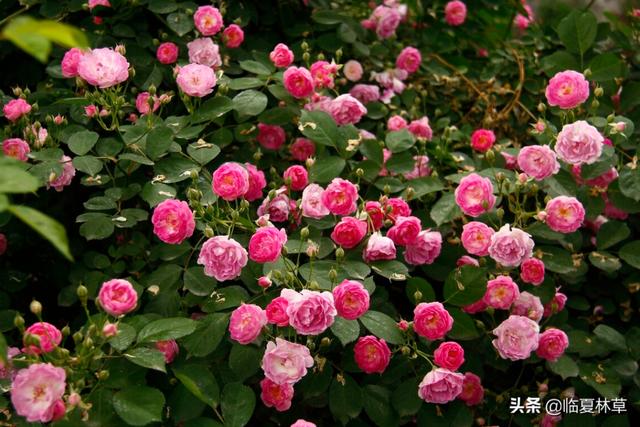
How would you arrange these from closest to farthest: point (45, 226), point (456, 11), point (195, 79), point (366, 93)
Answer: point (45, 226) < point (195, 79) < point (366, 93) < point (456, 11)

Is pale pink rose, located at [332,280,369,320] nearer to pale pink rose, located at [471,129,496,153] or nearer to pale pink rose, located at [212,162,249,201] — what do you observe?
pale pink rose, located at [212,162,249,201]

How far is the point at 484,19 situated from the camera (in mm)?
2832

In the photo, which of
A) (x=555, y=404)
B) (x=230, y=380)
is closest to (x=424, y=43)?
(x=555, y=404)

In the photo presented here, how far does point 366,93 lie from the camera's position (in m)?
2.23

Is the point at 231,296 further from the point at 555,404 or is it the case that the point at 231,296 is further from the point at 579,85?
the point at 579,85

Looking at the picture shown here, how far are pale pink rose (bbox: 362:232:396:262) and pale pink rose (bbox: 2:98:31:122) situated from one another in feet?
2.64

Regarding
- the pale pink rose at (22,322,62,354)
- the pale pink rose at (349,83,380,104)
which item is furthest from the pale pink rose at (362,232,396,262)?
the pale pink rose at (349,83,380,104)

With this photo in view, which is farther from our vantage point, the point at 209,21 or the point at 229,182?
the point at 209,21

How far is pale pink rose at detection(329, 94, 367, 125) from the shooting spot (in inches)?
75.1

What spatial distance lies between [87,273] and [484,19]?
180 centimetres

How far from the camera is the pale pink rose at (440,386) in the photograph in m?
1.48

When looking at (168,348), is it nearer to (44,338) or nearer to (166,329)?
(166,329)

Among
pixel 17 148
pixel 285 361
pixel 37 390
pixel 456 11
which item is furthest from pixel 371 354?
pixel 456 11

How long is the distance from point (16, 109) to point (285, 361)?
837 millimetres
